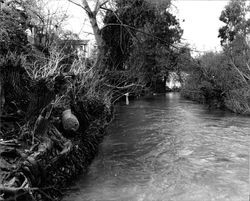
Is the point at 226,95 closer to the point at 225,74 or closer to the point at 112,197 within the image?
the point at 225,74

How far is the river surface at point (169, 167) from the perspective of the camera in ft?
19.1

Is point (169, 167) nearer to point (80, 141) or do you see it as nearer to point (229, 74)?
point (80, 141)

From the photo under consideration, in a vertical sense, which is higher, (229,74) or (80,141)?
(229,74)

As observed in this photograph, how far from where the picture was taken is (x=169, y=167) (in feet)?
24.5

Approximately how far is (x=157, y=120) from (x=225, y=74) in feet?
29.1

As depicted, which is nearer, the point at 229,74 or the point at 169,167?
the point at 169,167

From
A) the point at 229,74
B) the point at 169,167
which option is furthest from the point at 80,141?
the point at 229,74

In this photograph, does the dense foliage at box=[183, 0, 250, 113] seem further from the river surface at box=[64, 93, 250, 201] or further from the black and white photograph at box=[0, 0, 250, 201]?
the river surface at box=[64, 93, 250, 201]

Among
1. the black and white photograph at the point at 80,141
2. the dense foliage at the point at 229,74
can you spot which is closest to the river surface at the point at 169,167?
the black and white photograph at the point at 80,141

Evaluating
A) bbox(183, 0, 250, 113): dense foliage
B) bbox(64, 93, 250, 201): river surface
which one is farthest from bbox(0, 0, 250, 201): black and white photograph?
bbox(183, 0, 250, 113): dense foliage

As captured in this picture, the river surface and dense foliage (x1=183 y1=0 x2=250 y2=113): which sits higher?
dense foliage (x1=183 y1=0 x2=250 y2=113)

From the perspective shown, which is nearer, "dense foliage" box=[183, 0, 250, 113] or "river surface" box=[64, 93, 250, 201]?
"river surface" box=[64, 93, 250, 201]

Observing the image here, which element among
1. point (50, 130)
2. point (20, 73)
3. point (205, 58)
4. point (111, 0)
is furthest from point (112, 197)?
point (205, 58)

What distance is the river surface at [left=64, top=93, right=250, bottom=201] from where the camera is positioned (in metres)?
5.81
